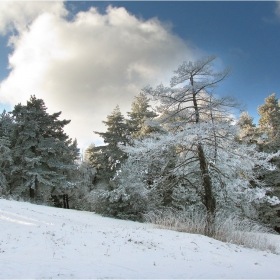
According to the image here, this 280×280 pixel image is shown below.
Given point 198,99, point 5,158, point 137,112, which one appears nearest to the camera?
point 198,99

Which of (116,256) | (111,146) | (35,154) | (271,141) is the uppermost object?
(271,141)

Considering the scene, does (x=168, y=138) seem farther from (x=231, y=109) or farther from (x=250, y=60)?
(x=250, y=60)

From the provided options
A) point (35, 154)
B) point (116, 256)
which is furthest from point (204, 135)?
point (35, 154)

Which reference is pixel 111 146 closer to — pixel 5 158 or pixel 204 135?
pixel 5 158

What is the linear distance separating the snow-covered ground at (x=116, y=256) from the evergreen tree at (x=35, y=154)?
13.1 metres

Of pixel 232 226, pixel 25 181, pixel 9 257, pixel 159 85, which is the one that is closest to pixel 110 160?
pixel 25 181

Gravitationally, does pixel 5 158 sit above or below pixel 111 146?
below

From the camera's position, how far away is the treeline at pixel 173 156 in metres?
8.47

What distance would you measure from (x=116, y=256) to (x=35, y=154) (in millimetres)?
17393

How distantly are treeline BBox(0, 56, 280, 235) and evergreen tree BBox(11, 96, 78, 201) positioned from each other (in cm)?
8

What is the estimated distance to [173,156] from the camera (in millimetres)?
11141

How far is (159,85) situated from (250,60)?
579 centimetres

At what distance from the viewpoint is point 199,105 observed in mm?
9188

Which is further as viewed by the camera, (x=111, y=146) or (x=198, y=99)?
(x=111, y=146)
